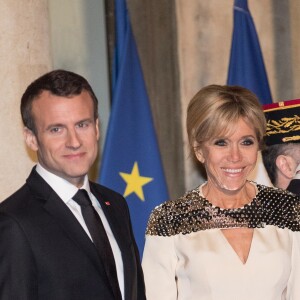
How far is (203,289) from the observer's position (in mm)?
3412

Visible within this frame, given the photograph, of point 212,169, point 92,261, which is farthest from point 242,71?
point 92,261

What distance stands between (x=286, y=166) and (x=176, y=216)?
748 mm

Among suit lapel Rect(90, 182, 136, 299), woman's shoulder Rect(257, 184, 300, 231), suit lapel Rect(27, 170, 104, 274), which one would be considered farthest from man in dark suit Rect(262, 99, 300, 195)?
suit lapel Rect(27, 170, 104, 274)

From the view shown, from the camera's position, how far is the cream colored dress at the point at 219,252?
342 centimetres

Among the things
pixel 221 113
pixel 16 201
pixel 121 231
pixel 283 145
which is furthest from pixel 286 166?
pixel 16 201

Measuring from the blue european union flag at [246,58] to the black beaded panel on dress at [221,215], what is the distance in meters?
1.85

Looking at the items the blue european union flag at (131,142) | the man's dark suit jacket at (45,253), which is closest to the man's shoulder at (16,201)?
the man's dark suit jacket at (45,253)

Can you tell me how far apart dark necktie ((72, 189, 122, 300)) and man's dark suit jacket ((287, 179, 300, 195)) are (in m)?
1.26

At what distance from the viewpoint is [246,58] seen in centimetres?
539

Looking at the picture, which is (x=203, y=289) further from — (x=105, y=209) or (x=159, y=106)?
(x=159, y=106)

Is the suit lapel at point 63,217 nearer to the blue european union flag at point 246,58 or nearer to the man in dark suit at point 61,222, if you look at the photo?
the man in dark suit at point 61,222

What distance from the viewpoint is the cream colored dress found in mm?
3424

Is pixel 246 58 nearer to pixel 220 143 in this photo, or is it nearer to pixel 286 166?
pixel 286 166

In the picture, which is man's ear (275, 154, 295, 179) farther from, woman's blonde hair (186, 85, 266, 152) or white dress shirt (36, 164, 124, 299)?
white dress shirt (36, 164, 124, 299)
